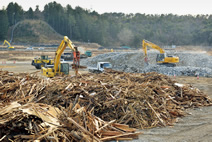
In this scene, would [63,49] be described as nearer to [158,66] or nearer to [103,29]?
[158,66]

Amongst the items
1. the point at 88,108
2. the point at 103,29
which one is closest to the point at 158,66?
the point at 88,108

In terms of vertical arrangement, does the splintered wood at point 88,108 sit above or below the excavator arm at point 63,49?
below

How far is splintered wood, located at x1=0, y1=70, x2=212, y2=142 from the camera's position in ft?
22.7

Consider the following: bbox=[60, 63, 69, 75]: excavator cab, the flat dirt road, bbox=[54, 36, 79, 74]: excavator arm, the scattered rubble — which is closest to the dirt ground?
the flat dirt road

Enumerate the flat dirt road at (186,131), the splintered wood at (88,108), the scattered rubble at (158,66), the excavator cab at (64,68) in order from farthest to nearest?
the scattered rubble at (158,66) → the excavator cab at (64,68) → the flat dirt road at (186,131) → the splintered wood at (88,108)

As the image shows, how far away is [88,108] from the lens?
993cm

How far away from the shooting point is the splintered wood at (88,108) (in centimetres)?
691

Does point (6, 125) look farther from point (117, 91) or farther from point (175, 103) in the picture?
point (175, 103)

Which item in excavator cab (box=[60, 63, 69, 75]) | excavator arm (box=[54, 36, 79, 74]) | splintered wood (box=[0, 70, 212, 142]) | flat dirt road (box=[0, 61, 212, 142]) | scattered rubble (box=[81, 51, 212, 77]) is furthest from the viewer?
scattered rubble (box=[81, 51, 212, 77])

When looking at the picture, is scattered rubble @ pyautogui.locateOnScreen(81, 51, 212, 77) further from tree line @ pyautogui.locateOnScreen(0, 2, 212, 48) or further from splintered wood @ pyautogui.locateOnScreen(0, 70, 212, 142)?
tree line @ pyautogui.locateOnScreen(0, 2, 212, 48)

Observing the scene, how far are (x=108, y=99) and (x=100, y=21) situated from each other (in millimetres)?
107798

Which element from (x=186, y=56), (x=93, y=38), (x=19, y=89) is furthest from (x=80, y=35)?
(x=19, y=89)

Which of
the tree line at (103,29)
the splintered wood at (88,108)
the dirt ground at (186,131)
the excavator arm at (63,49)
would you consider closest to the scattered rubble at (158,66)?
the excavator arm at (63,49)

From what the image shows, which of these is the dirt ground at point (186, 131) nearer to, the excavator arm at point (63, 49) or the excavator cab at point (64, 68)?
the excavator arm at point (63, 49)
